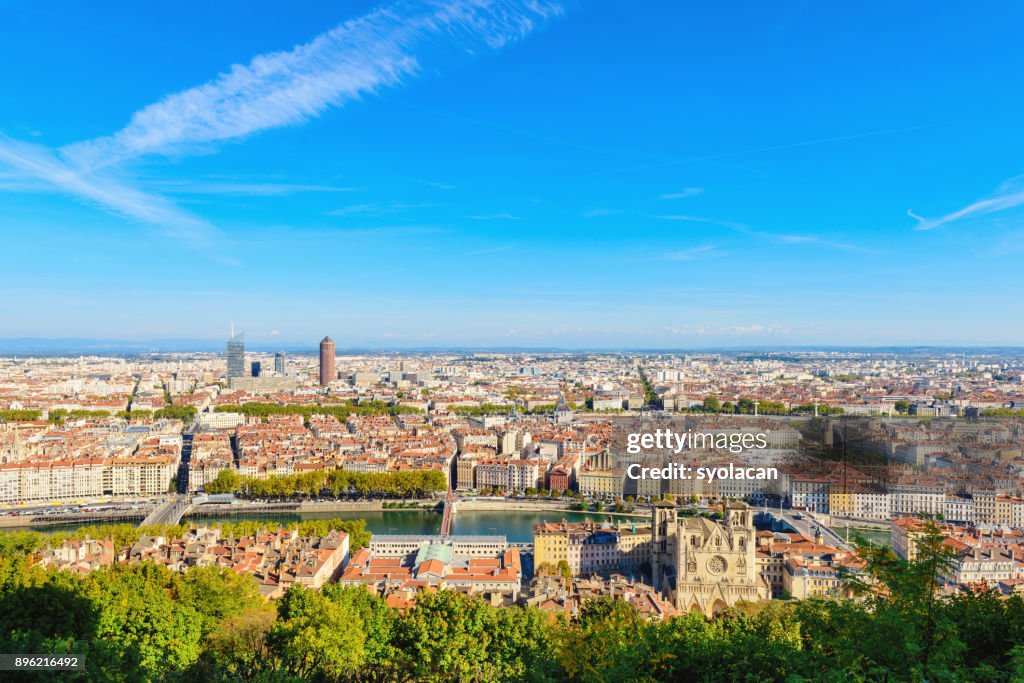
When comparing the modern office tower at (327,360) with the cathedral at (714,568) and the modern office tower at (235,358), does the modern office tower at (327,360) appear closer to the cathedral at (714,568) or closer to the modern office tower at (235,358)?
the modern office tower at (235,358)

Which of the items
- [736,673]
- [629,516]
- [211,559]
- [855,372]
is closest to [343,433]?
[629,516]

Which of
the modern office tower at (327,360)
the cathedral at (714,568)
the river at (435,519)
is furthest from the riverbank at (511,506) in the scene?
the modern office tower at (327,360)

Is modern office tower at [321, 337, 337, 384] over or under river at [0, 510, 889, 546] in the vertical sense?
over

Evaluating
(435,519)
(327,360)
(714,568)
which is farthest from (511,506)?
(327,360)

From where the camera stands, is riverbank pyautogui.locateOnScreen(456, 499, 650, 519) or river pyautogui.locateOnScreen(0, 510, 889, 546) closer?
river pyautogui.locateOnScreen(0, 510, 889, 546)

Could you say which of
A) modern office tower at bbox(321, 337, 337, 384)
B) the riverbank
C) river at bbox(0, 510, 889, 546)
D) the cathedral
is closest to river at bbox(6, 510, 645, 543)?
river at bbox(0, 510, 889, 546)

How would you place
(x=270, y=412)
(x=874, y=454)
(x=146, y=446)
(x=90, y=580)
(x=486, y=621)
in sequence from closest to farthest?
1. (x=486, y=621)
2. (x=90, y=580)
3. (x=874, y=454)
4. (x=146, y=446)
5. (x=270, y=412)

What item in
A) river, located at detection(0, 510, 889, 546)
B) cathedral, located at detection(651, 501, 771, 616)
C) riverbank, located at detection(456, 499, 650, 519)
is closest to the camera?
cathedral, located at detection(651, 501, 771, 616)

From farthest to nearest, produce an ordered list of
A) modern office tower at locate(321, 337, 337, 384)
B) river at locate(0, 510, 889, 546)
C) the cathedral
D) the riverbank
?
1. modern office tower at locate(321, 337, 337, 384)
2. the riverbank
3. river at locate(0, 510, 889, 546)
4. the cathedral

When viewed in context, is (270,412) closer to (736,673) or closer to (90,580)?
(90,580)

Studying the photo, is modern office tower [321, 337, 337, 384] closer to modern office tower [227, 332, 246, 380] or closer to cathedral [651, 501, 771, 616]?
modern office tower [227, 332, 246, 380]

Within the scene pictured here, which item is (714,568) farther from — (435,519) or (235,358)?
(235,358)
